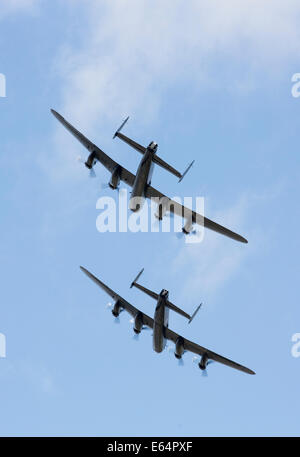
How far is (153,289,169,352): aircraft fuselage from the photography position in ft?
207

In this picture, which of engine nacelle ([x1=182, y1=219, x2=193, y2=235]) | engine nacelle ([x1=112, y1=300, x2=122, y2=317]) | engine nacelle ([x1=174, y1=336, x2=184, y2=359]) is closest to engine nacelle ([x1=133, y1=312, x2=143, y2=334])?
engine nacelle ([x1=112, y1=300, x2=122, y2=317])

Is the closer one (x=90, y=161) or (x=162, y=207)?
(x=90, y=161)

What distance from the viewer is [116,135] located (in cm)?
6175

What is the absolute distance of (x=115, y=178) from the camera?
67.8 meters

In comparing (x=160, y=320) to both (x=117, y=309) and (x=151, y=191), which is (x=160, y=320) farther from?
(x=151, y=191)

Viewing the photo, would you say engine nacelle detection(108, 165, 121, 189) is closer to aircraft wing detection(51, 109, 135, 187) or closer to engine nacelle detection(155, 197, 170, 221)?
aircraft wing detection(51, 109, 135, 187)

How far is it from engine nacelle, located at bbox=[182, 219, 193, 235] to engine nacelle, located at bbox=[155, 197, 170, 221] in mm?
2556


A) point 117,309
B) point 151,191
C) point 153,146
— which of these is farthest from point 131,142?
point 117,309

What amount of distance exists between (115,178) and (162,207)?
5668 mm

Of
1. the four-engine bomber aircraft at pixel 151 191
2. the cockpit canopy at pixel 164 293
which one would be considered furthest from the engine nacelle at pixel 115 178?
the cockpit canopy at pixel 164 293

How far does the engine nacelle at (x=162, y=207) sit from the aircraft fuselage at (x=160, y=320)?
8656mm

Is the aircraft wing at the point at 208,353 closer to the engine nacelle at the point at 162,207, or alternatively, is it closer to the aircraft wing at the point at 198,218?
the aircraft wing at the point at 198,218
